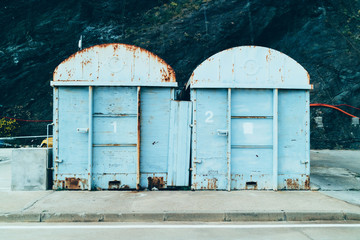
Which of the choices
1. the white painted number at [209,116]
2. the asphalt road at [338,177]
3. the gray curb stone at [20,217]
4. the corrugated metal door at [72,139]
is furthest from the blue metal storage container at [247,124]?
the gray curb stone at [20,217]

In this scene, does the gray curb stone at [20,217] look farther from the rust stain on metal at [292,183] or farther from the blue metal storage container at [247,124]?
the rust stain on metal at [292,183]

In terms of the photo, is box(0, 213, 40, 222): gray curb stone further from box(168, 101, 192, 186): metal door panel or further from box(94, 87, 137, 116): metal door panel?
box(168, 101, 192, 186): metal door panel

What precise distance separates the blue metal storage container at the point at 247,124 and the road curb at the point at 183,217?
1703mm

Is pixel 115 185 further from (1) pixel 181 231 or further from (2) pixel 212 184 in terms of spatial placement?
(1) pixel 181 231

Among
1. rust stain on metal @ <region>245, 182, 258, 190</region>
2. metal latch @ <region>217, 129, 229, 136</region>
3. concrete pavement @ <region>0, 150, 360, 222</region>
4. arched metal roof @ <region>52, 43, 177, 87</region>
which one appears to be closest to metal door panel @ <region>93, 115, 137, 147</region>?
arched metal roof @ <region>52, 43, 177, 87</region>

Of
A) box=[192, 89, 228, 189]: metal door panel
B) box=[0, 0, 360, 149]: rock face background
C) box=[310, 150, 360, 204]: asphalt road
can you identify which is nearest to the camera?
box=[310, 150, 360, 204]: asphalt road

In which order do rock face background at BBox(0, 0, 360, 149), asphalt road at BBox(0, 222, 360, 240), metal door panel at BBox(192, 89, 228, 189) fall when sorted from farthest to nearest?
rock face background at BBox(0, 0, 360, 149)
metal door panel at BBox(192, 89, 228, 189)
asphalt road at BBox(0, 222, 360, 240)

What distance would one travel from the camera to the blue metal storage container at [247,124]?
711 cm

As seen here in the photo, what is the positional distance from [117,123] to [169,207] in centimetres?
246

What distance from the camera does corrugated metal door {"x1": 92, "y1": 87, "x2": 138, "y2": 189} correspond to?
23.2 ft

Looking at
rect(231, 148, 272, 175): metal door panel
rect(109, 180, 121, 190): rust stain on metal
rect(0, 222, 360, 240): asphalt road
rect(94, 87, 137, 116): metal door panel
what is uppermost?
rect(94, 87, 137, 116): metal door panel

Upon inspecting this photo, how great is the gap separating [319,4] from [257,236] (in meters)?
21.1

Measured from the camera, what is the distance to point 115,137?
7121 mm

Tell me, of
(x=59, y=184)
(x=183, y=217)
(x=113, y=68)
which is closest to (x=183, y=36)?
(x=113, y=68)
